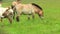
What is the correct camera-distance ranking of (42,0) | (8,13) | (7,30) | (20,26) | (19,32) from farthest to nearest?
1. (42,0)
2. (8,13)
3. (20,26)
4. (7,30)
5. (19,32)

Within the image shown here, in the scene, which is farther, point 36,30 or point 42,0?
point 42,0

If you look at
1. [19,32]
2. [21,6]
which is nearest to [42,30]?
[19,32]

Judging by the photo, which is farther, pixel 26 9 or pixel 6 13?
pixel 26 9

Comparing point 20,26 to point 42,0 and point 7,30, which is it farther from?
point 42,0

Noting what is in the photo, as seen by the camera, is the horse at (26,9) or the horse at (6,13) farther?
the horse at (26,9)

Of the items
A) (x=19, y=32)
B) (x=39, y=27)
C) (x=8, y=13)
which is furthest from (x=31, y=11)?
(x=19, y=32)

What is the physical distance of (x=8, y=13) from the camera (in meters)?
15.0

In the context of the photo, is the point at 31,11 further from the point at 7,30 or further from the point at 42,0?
the point at 42,0

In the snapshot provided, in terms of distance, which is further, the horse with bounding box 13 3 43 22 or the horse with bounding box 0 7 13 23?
the horse with bounding box 13 3 43 22

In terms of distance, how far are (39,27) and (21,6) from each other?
3.06m

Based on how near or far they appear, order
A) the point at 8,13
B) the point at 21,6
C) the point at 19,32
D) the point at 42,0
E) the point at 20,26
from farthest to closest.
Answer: the point at 42,0 → the point at 21,6 → the point at 8,13 → the point at 20,26 → the point at 19,32

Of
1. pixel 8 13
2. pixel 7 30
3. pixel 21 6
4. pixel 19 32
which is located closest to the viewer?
pixel 19 32

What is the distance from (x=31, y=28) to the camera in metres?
13.3

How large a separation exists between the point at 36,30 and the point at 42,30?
29cm
